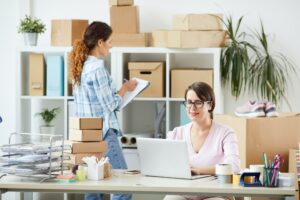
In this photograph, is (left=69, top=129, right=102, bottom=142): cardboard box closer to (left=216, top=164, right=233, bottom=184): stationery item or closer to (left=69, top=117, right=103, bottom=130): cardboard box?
(left=69, top=117, right=103, bottom=130): cardboard box

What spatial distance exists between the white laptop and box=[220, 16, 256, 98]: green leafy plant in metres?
2.15

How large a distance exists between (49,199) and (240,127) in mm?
1892

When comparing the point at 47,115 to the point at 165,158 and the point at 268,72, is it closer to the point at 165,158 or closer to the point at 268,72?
the point at 268,72

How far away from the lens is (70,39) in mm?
5930

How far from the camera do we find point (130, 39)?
231 inches

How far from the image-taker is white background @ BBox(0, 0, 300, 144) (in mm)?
6047

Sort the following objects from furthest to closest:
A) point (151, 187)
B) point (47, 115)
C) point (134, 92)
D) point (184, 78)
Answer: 1. point (47, 115)
2. point (184, 78)
3. point (134, 92)
4. point (151, 187)

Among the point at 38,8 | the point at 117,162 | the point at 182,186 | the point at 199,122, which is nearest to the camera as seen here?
the point at 182,186

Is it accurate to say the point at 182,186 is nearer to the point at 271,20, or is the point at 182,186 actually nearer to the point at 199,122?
the point at 199,122

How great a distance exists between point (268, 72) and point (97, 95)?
1.71 metres

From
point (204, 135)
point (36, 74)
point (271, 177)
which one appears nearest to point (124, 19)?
point (36, 74)

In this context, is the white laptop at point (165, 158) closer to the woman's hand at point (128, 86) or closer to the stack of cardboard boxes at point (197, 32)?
the woman's hand at point (128, 86)

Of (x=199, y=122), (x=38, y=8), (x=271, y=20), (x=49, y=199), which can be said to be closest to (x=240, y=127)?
(x=199, y=122)

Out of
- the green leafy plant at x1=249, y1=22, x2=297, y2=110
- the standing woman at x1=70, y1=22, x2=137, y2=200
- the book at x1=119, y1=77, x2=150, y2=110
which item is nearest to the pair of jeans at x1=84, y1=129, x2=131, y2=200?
the standing woman at x1=70, y1=22, x2=137, y2=200
